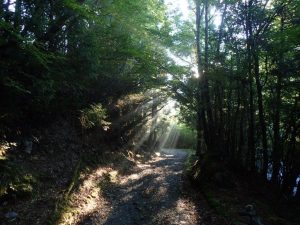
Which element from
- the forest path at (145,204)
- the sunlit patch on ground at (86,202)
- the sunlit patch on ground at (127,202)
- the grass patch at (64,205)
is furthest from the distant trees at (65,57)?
the forest path at (145,204)

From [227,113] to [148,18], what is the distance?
23.8ft

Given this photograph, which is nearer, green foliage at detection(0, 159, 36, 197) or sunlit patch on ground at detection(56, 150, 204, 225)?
green foliage at detection(0, 159, 36, 197)

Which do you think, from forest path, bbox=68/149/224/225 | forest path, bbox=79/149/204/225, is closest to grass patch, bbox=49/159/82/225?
forest path, bbox=68/149/224/225

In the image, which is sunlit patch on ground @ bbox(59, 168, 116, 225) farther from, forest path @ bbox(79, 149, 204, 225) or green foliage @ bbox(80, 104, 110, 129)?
green foliage @ bbox(80, 104, 110, 129)

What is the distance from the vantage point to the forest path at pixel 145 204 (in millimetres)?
8969

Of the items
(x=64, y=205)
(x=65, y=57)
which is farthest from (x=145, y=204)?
(x=65, y=57)

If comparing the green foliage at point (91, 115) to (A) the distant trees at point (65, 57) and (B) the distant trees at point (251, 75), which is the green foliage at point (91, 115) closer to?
(A) the distant trees at point (65, 57)

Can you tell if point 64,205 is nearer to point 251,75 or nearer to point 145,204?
point 145,204

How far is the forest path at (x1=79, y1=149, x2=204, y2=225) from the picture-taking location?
8969mm

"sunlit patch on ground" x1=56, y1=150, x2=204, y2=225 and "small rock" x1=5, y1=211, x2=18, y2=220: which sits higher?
"small rock" x1=5, y1=211, x2=18, y2=220

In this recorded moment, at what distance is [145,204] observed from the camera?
10594 millimetres

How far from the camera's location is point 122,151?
19.6 metres

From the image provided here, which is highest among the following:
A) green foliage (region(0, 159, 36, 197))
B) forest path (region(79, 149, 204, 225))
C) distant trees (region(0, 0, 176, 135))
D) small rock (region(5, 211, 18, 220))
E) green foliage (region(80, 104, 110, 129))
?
distant trees (region(0, 0, 176, 135))

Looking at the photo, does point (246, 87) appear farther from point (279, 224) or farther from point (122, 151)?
point (122, 151)
